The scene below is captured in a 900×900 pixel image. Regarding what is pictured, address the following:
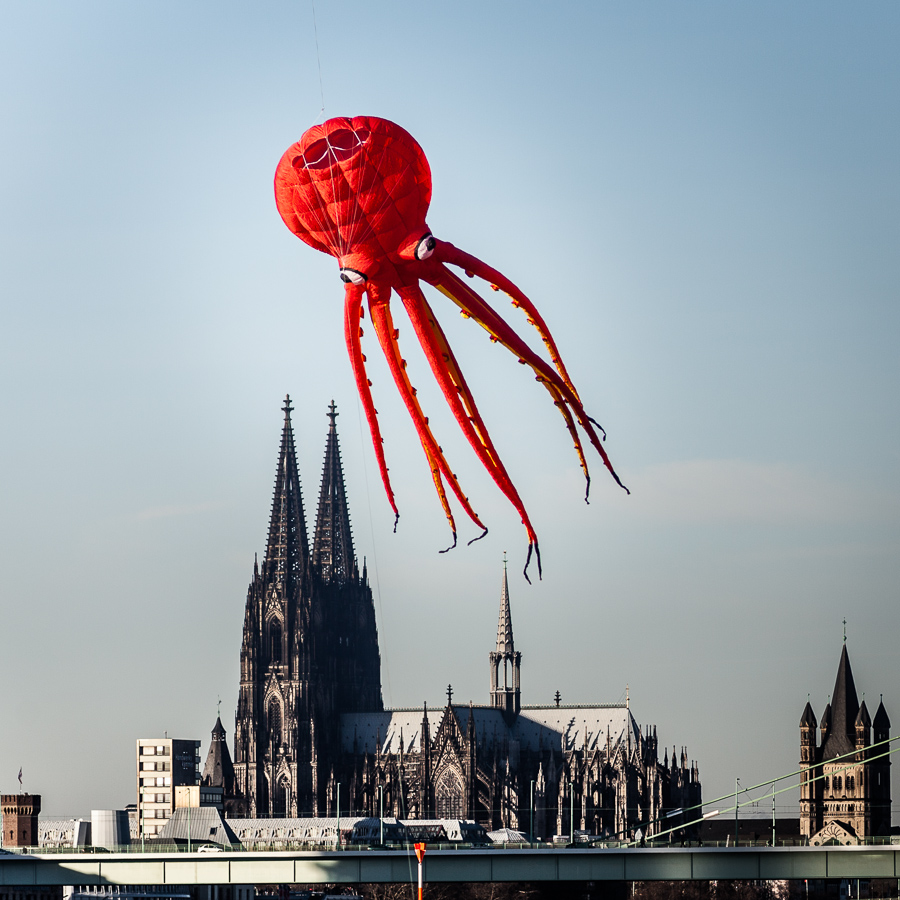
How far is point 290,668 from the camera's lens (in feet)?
530

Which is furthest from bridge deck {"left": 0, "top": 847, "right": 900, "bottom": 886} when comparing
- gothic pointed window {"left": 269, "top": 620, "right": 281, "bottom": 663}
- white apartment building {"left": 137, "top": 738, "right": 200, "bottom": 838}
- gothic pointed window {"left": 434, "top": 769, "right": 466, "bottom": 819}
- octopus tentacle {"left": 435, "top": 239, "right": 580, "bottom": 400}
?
white apartment building {"left": 137, "top": 738, "right": 200, "bottom": 838}

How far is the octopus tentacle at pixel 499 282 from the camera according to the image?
39.5 metres

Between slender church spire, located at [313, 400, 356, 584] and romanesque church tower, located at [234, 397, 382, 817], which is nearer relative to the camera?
romanesque church tower, located at [234, 397, 382, 817]

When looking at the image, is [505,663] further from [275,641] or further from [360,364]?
[360,364]

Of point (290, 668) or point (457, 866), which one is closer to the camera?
point (457, 866)

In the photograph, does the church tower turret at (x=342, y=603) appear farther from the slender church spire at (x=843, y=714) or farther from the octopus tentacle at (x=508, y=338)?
the octopus tentacle at (x=508, y=338)

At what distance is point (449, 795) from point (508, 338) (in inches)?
4801

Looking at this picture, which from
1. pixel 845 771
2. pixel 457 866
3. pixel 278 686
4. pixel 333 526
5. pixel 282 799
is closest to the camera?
pixel 457 866

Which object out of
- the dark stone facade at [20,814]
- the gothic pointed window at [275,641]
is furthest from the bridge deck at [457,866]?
the gothic pointed window at [275,641]

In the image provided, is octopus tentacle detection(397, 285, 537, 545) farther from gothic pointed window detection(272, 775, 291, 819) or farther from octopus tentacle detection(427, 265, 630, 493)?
gothic pointed window detection(272, 775, 291, 819)

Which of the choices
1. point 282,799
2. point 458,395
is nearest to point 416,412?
point 458,395

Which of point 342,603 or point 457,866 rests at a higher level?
point 342,603

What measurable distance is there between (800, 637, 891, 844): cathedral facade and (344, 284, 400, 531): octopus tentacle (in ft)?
361

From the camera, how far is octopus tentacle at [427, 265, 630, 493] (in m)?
37.7
